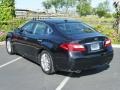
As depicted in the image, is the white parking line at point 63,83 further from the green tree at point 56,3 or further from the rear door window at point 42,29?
the green tree at point 56,3

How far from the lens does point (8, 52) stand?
37.2 feet

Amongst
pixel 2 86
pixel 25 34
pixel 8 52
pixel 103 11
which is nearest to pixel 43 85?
pixel 2 86

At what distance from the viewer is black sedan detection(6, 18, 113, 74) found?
7.48 meters

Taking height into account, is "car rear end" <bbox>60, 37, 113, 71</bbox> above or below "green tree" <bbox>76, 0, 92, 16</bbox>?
above

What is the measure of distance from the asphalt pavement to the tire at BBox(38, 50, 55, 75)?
0.48 ft

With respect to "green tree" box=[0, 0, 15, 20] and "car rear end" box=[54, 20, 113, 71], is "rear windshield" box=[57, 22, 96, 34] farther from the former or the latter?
"green tree" box=[0, 0, 15, 20]

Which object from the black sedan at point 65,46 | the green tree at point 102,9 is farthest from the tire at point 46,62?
the green tree at point 102,9

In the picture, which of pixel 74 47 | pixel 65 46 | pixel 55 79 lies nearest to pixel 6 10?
pixel 55 79

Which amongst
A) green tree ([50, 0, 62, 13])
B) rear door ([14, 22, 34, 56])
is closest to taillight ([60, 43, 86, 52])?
rear door ([14, 22, 34, 56])

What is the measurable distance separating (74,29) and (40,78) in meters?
1.73

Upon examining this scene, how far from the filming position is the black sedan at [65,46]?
748 cm

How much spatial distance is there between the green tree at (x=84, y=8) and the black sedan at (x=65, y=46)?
46806 millimetres

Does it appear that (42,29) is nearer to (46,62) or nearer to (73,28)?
(73,28)

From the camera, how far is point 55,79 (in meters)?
7.79
